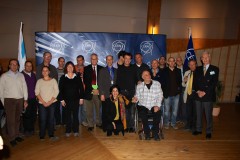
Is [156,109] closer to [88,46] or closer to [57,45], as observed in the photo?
[88,46]

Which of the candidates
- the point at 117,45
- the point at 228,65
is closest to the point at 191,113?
the point at 117,45

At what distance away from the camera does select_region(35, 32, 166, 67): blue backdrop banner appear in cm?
640

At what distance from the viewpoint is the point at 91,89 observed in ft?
18.6

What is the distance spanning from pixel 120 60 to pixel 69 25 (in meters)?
3.54

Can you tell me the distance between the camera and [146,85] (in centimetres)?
535

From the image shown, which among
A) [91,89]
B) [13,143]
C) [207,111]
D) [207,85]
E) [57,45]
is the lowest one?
[13,143]

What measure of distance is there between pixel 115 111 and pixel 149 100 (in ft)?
2.21

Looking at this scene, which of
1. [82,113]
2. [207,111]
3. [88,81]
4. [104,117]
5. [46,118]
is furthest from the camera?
[82,113]

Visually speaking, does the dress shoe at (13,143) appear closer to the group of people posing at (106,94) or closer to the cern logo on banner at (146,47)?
the group of people posing at (106,94)

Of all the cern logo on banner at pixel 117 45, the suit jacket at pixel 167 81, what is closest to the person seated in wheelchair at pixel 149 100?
the suit jacket at pixel 167 81

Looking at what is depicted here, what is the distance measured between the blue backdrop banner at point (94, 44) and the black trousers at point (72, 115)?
154cm

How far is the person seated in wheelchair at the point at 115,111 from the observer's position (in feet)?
17.9

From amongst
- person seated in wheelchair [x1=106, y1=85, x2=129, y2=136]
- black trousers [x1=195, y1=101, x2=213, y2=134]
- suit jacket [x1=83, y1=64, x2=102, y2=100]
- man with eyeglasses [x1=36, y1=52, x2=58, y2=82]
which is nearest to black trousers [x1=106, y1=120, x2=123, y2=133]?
person seated in wheelchair [x1=106, y1=85, x2=129, y2=136]

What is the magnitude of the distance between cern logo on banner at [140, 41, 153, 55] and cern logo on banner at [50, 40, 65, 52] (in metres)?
1.84
